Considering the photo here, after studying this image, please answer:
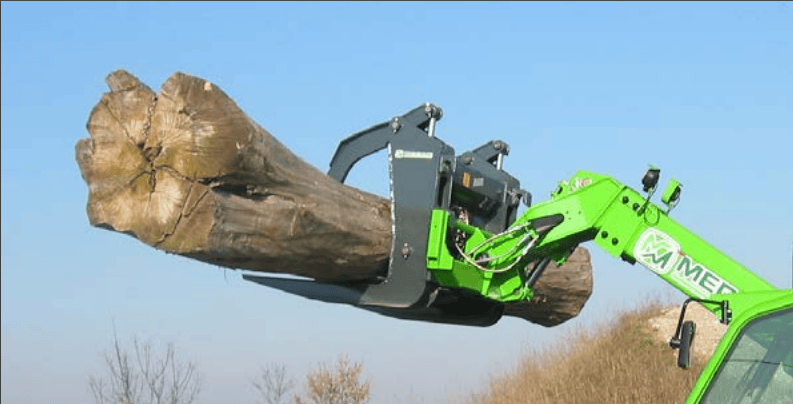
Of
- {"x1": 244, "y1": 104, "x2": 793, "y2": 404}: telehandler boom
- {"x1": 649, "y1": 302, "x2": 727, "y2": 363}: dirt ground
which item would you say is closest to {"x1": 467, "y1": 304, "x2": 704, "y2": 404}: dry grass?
{"x1": 649, "y1": 302, "x2": 727, "y2": 363}: dirt ground

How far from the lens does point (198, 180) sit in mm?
5672

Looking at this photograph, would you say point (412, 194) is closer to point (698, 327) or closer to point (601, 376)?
point (601, 376)

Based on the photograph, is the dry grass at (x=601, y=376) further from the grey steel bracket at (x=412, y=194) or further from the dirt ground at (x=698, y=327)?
the grey steel bracket at (x=412, y=194)

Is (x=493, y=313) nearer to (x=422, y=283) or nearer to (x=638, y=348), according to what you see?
(x=422, y=283)

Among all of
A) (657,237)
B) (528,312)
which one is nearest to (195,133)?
(657,237)

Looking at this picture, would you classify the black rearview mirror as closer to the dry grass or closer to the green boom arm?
the green boom arm

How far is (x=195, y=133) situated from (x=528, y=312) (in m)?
4.12

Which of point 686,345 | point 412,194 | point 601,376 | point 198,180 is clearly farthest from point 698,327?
point 198,180

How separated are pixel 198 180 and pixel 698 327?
11992 millimetres

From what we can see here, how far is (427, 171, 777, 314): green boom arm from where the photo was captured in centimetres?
627

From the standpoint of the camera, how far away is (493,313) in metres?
7.68

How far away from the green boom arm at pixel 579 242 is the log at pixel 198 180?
0.92m

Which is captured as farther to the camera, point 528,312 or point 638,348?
point 638,348

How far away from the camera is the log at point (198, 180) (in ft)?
18.6
